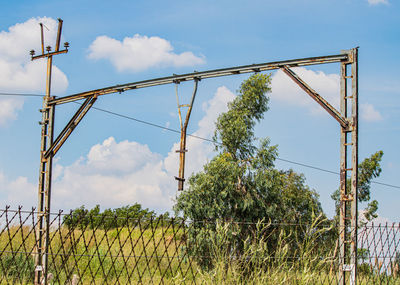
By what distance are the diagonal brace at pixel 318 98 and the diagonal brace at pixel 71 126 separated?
15.1ft

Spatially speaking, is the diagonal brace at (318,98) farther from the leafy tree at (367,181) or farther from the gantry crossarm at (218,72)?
the leafy tree at (367,181)

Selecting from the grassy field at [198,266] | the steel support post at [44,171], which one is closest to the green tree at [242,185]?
the grassy field at [198,266]

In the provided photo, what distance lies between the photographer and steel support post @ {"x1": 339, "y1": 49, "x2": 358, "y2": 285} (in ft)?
26.2

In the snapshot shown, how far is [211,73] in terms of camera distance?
938cm

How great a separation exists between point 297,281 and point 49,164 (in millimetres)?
6817

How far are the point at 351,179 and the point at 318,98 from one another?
1587 millimetres

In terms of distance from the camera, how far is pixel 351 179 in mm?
8266

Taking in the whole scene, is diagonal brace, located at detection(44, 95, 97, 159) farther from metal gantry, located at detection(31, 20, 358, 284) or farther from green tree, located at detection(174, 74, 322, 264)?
green tree, located at detection(174, 74, 322, 264)

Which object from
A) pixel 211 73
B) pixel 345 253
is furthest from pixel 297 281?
pixel 211 73

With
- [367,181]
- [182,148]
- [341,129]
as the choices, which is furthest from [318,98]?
[367,181]

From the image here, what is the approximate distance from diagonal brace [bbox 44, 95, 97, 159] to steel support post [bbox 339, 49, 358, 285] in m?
5.60

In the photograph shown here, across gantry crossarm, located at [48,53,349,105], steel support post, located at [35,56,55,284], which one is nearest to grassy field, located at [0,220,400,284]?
steel support post, located at [35,56,55,284]

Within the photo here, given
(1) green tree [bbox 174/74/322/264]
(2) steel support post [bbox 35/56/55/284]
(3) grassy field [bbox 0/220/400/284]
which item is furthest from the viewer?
(1) green tree [bbox 174/74/322/264]

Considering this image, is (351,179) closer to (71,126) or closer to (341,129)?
(341,129)
